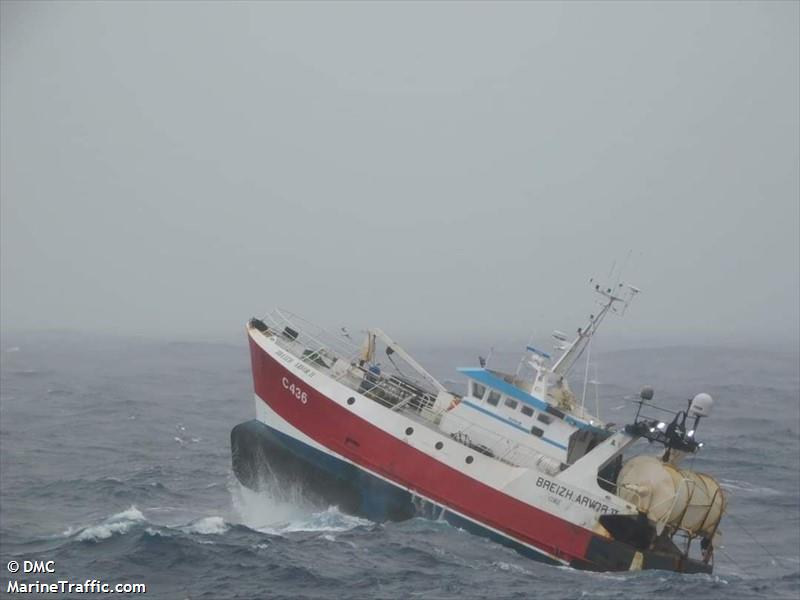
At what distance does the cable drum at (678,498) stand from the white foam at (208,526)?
9.48 meters

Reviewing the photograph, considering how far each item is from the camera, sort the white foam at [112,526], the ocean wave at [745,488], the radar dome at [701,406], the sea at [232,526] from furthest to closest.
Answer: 1. the ocean wave at [745,488]
2. the radar dome at [701,406]
3. the white foam at [112,526]
4. the sea at [232,526]

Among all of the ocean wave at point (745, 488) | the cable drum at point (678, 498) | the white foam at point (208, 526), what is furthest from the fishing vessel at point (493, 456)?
the ocean wave at point (745, 488)

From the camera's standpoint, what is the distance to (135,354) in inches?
3123

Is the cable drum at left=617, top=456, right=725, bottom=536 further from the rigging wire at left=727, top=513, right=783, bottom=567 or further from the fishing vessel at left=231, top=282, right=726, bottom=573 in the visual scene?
the rigging wire at left=727, top=513, right=783, bottom=567

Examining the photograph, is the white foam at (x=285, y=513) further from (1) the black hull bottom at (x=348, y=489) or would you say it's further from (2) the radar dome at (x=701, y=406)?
(2) the radar dome at (x=701, y=406)

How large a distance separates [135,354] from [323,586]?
2550 inches

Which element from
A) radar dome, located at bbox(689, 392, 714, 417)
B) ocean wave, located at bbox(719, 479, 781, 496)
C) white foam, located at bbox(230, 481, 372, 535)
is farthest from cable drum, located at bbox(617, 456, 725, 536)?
ocean wave, located at bbox(719, 479, 781, 496)

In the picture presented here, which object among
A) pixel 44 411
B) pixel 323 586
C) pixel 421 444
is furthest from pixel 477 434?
pixel 44 411

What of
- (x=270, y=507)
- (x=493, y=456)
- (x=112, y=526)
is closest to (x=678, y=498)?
(x=493, y=456)

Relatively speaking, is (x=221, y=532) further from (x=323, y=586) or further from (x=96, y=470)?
(x=96, y=470)

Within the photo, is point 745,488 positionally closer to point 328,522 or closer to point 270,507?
point 328,522

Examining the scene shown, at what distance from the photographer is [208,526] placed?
2186 cm

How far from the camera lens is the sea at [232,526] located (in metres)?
18.5

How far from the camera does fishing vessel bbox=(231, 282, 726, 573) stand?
2130cm
